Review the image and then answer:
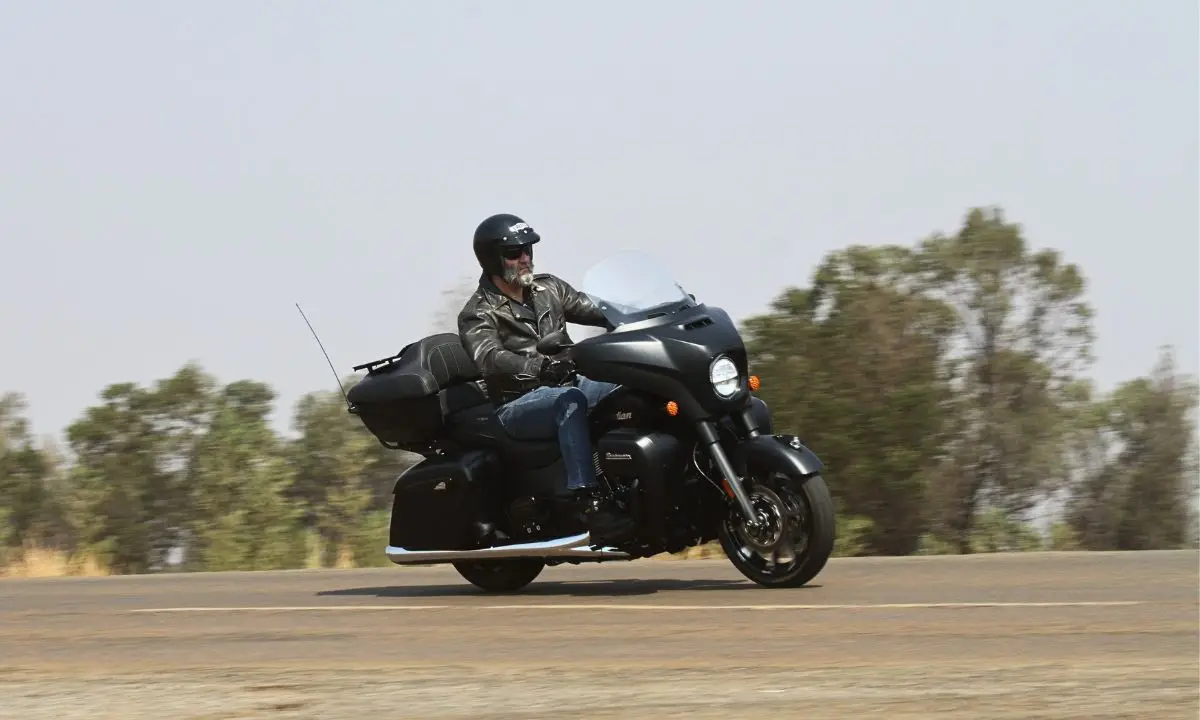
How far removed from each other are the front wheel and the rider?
89cm

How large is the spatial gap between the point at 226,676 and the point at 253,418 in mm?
18707

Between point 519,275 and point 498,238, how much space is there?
0.25 meters

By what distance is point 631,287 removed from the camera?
398 inches

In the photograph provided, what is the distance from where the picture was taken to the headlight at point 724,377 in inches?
376

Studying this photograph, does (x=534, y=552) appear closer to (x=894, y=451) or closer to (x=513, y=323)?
(x=513, y=323)

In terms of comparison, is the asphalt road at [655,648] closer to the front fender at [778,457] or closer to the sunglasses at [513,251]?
the front fender at [778,457]

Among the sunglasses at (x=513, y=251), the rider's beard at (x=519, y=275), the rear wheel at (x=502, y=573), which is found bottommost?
the rear wheel at (x=502, y=573)

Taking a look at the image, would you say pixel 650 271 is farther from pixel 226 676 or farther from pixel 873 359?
pixel 873 359

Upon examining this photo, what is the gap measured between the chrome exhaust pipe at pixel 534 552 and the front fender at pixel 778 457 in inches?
38.6

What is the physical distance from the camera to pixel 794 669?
6.76m

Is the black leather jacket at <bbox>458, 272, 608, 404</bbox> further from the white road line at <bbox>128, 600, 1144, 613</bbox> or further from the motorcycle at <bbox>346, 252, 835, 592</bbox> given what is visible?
the white road line at <bbox>128, 600, 1144, 613</bbox>

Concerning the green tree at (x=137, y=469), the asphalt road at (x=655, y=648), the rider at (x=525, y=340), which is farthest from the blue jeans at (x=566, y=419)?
the green tree at (x=137, y=469)

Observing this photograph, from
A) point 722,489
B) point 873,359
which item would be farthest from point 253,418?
point 722,489

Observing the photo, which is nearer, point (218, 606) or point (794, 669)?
point (794, 669)
